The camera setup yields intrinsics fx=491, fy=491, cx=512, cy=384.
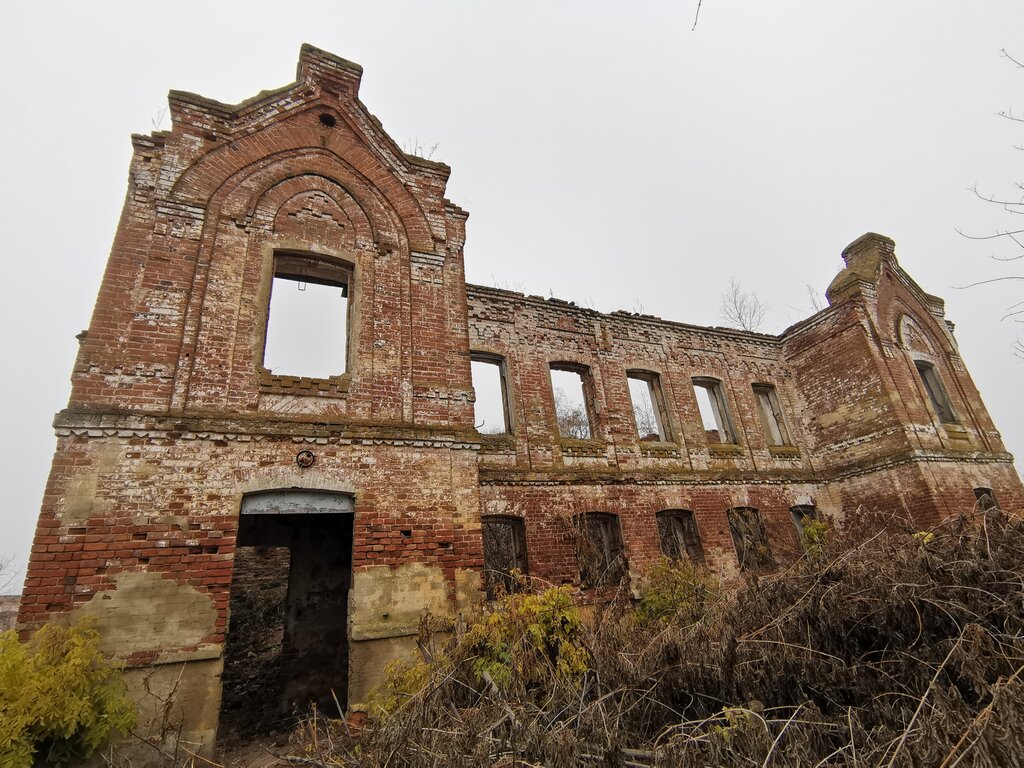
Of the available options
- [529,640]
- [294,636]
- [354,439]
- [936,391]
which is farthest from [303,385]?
[936,391]

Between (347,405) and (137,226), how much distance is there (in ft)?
11.7

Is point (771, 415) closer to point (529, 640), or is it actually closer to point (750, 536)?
point (750, 536)

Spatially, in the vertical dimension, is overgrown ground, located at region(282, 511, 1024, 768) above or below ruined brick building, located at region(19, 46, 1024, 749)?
below

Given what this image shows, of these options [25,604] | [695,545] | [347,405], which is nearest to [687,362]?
[695,545]

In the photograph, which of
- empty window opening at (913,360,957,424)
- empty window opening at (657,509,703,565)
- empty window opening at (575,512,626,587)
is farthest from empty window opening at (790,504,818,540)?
empty window opening at (575,512,626,587)

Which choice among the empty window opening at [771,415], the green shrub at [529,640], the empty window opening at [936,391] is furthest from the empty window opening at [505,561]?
the empty window opening at [936,391]

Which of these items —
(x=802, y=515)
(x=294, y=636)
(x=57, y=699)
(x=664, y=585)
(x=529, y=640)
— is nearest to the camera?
(x=57, y=699)

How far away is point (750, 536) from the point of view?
11.3 metres

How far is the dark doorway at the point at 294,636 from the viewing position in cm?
862

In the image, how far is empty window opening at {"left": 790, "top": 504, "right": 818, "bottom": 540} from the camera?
12.4 m

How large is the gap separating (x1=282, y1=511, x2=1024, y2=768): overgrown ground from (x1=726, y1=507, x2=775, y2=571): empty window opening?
6281 millimetres

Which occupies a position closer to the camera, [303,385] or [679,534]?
[303,385]

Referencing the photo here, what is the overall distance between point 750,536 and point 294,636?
9806mm

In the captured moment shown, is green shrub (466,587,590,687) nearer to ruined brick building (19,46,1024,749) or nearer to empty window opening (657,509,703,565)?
ruined brick building (19,46,1024,749)
